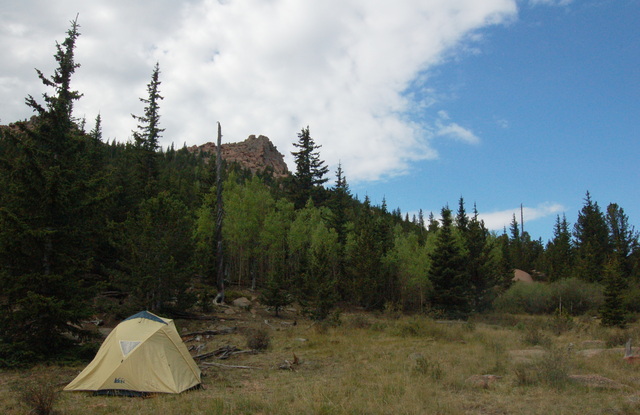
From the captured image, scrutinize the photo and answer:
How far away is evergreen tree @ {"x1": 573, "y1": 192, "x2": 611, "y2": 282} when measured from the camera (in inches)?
1781

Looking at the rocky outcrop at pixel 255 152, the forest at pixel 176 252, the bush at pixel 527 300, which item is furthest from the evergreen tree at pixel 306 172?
the rocky outcrop at pixel 255 152

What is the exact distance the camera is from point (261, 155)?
14775cm

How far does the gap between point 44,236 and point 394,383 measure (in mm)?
11366

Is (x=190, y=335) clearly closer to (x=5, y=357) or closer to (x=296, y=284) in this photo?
(x=5, y=357)

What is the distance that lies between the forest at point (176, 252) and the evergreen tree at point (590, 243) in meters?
0.27

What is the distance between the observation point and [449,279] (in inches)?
1256

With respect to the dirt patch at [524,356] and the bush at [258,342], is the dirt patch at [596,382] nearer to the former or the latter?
the dirt patch at [524,356]

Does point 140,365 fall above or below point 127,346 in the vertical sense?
below

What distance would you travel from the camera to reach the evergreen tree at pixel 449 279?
31.3 m

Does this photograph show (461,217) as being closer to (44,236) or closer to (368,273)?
(368,273)

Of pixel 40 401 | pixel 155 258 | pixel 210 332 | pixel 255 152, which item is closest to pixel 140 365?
pixel 40 401

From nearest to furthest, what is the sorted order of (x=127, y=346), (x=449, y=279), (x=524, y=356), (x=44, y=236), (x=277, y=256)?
(x=127, y=346) → (x=44, y=236) → (x=524, y=356) → (x=449, y=279) → (x=277, y=256)

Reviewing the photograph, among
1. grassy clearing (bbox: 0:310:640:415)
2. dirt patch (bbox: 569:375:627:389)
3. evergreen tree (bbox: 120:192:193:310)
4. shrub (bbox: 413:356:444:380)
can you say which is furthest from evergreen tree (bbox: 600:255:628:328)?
evergreen tree (bbox: 120:192:193:310)

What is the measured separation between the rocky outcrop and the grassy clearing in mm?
125865
